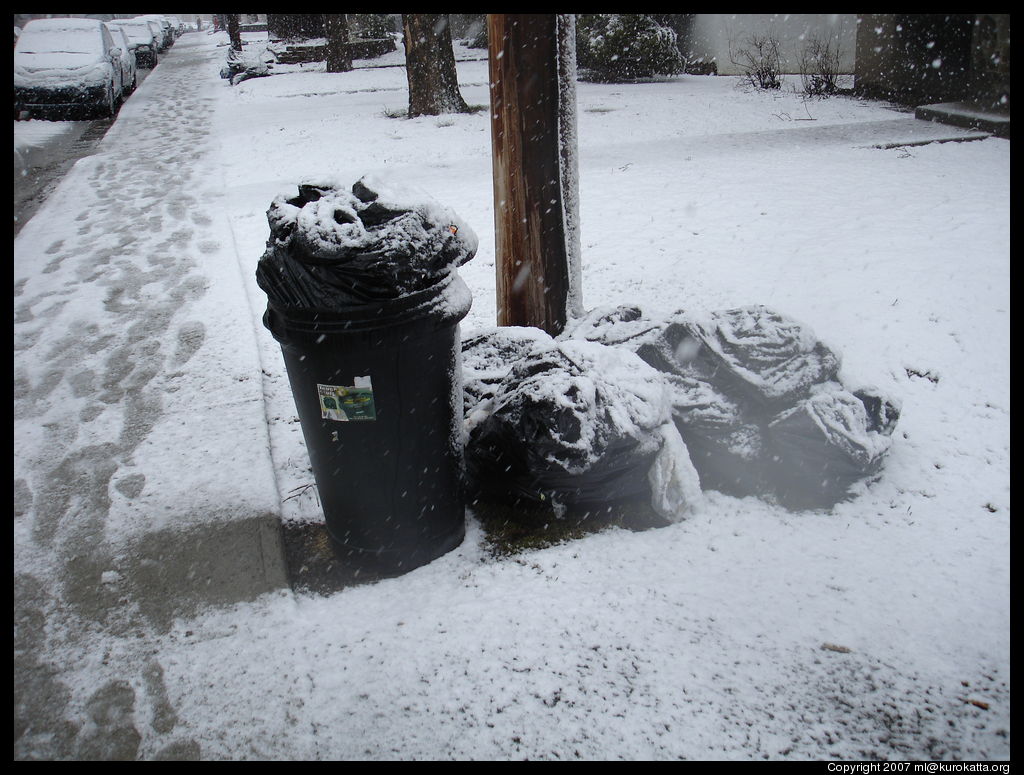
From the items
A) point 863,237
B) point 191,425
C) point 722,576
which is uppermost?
point 863,237

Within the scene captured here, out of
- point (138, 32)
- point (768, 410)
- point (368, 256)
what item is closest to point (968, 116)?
point (768, 410)

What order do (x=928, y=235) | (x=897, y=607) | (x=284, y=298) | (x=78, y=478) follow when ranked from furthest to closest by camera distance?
(x=928, y=235)
(x=78, y=478)
(x=897, y=607)
(x=284, y=298)

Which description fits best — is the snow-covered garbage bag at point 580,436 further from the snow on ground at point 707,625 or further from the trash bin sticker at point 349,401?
the trash bin sticker at point 349,401

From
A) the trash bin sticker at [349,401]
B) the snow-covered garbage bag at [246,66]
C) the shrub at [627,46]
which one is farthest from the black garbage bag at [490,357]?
the snow-covered garbage bag at [246,66]

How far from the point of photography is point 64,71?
12.7m

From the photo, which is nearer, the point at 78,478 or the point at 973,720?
the point at 973,720

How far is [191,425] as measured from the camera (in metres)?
3.60

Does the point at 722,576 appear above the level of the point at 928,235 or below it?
below

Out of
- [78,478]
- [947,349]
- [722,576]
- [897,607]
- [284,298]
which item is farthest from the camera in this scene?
[947,349]

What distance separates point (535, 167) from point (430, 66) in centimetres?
831
